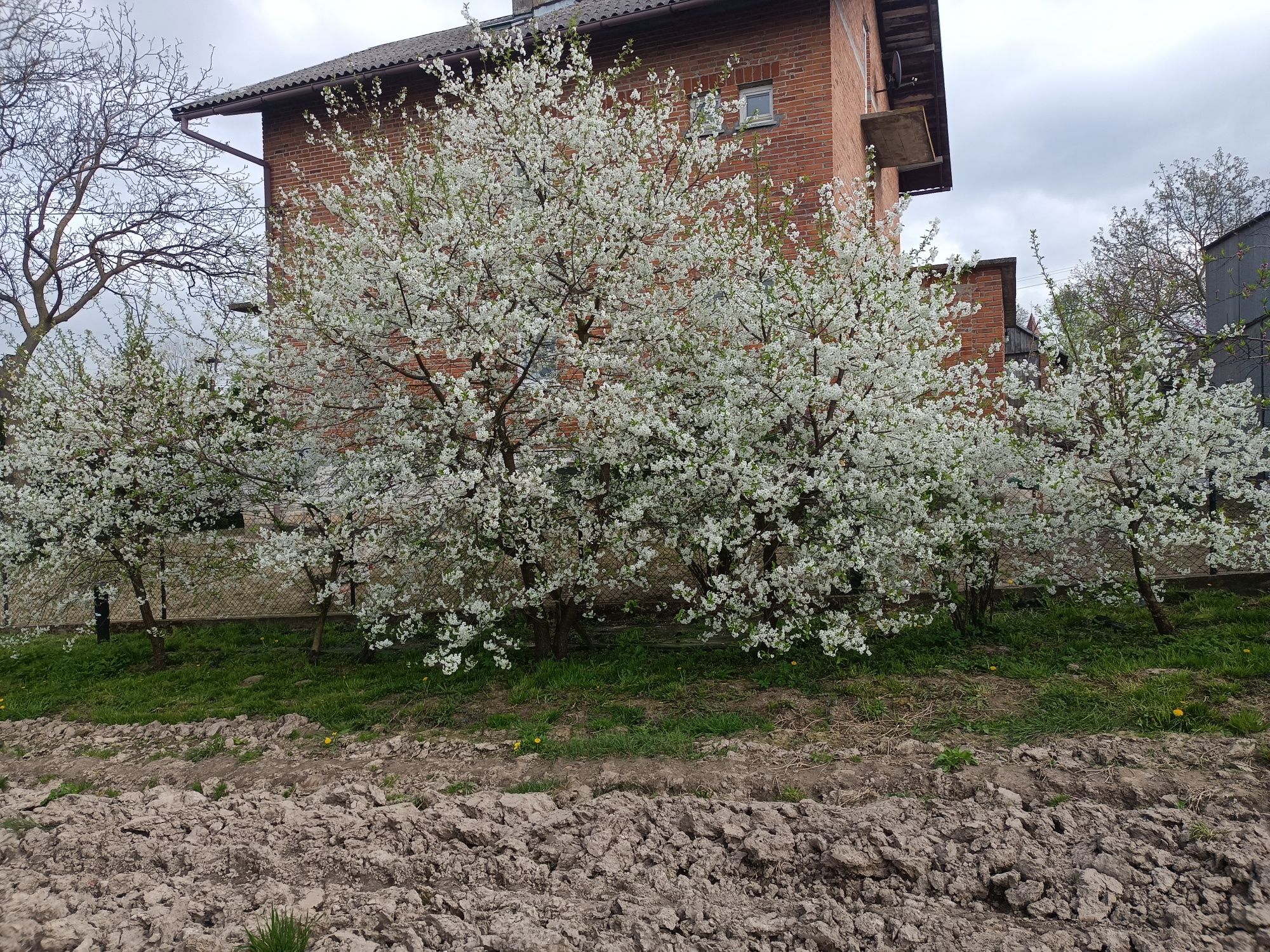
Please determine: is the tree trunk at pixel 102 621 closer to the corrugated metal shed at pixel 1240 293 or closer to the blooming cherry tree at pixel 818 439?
the blooming cherry tree at pixel 818 439

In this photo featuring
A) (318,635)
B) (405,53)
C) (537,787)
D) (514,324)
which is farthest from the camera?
(405,53)

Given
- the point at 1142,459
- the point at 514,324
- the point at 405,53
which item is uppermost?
the point at 405,53

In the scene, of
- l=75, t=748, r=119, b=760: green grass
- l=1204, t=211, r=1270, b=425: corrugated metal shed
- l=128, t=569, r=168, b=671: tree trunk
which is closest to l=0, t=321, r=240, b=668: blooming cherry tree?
l=128, t=569, r=168, b=671: tree trunk

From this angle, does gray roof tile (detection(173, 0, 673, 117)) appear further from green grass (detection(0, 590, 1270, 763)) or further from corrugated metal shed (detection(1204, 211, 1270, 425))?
corrugated metal shed (detection(1204, 211, 1270, 425))

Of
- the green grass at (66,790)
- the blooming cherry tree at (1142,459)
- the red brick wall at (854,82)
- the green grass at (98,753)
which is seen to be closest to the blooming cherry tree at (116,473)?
the green grass at (98,753)

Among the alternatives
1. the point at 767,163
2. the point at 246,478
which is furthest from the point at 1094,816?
the point at 767,163

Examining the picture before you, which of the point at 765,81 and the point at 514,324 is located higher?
the point at 765,81

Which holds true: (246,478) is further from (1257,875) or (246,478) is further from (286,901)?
(1257,875)

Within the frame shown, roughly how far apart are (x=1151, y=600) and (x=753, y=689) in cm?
302

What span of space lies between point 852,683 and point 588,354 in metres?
2.81

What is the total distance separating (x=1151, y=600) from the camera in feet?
A: 20.0

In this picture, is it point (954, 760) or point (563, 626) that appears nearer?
point (954, 760)

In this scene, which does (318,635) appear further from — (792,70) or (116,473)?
(792,70)

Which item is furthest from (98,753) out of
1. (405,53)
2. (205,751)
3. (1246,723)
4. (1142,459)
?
(405,53)
